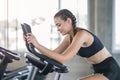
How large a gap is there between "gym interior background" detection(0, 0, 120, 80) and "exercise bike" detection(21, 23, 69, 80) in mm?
2423

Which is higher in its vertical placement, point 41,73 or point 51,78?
point 41,73

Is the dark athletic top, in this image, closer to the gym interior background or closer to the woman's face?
the woman's face

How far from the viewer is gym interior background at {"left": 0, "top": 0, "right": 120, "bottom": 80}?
15.5ft

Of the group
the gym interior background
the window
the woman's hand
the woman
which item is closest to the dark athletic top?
the woman

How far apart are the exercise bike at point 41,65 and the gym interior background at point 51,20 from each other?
2.42 metres

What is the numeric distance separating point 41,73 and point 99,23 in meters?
2.69

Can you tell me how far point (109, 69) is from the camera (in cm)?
238

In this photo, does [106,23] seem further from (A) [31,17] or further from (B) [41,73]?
(B) [41,73]

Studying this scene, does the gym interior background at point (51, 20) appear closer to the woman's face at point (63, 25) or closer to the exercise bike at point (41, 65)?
the exercise bike at point (41, 65)

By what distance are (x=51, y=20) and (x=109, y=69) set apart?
8.44 feet

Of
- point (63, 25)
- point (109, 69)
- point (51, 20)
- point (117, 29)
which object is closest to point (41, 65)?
point (63, 25)

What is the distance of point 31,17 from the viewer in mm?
4770

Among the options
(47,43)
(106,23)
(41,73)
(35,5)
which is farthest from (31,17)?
(41,73)

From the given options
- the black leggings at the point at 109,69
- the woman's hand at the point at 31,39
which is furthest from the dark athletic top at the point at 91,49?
the woman's hand at the point at 31,39
